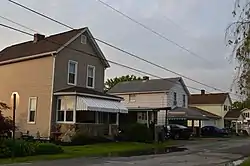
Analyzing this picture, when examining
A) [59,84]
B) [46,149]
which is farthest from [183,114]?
[46,149]

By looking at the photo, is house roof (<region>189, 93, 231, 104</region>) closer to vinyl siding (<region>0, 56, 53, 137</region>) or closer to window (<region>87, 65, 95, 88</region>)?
window (<region>87, 65, 95, 88</region>)

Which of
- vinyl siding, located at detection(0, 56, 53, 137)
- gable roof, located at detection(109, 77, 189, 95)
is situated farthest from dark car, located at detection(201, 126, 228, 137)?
vinyl siding, located at detection(0, 56, 53, 137)

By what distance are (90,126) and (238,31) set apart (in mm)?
22178

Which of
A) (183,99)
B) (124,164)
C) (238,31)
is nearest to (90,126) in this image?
(124,164)

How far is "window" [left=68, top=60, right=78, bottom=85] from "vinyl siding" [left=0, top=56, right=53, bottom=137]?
2.04 m

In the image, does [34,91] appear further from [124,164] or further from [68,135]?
[124,164]

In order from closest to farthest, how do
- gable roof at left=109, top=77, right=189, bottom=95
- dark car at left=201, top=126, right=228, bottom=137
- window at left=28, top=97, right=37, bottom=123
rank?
window at left=28, top=97, right=37, bottom=123, gable roof at left=109, top=77, right=189, bottom=95, dark car at left=201, top=126, right=228, bottom=137

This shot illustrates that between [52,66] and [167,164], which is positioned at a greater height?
[52,66]

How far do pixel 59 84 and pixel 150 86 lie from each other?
25.2 m

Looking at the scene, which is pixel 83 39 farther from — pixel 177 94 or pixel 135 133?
pixel 177 94

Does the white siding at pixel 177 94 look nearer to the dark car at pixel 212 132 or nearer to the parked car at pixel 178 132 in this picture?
the dark car at pixel 212 132

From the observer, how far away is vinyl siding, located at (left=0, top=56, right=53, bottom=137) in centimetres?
3262

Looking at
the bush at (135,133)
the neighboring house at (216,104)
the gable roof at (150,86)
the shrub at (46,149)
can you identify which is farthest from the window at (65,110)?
the neighboring house at (216,104)

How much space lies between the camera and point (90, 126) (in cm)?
3278
